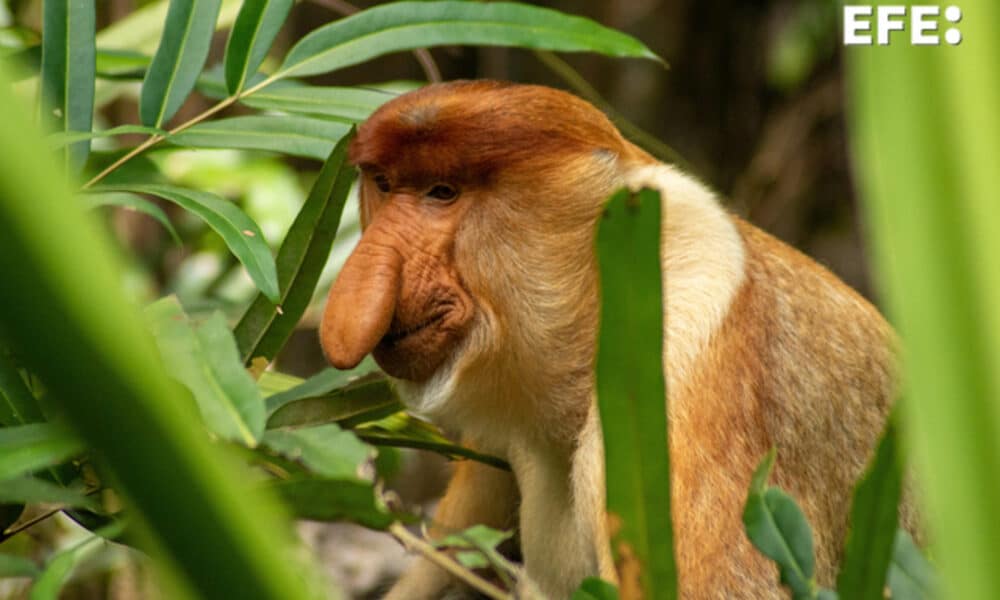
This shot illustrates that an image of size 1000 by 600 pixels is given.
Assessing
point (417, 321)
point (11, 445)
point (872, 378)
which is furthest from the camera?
point (872, 378)

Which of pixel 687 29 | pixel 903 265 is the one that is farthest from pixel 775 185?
pixel 903 265

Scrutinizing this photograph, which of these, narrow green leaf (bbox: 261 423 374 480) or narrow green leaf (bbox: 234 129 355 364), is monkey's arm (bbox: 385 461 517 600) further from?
narrow green leaf (bbox: 261 423 374 480)

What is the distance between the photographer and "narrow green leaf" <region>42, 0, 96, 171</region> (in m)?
2.03

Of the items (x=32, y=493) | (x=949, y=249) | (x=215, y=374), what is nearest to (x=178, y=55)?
(x=215, y=374)

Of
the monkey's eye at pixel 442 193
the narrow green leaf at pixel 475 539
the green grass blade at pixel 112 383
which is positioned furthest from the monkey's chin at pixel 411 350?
the green grass blade at pixel 112 383

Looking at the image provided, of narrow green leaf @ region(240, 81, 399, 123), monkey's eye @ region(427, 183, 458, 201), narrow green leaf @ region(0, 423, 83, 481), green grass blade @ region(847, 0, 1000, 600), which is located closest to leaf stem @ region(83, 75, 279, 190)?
narrow green leaf @ region(240, 81, 399, 123)

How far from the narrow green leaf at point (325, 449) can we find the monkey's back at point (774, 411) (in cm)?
74

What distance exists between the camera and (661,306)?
1.00 meters

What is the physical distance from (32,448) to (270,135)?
955mm

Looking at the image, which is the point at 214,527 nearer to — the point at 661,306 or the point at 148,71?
the point at 661,306

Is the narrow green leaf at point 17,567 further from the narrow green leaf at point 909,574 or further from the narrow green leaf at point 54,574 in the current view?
the narrow green leaf at point 909,574

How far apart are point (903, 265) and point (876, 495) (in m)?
0.53

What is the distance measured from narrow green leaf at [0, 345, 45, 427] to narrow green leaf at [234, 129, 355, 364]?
1.38ft

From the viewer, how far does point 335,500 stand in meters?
1.20
